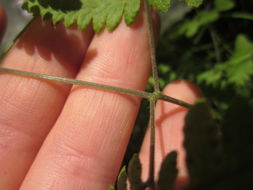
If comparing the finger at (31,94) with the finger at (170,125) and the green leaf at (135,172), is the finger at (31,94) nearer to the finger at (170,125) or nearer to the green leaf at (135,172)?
the finger at (170,125)

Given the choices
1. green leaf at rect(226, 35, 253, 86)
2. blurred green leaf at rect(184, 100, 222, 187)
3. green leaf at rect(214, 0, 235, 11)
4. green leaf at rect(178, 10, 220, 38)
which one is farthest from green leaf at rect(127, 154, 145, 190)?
green leaf at rect(214, 0, 235, 11)

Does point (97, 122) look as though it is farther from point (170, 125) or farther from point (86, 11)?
point (86, 11)

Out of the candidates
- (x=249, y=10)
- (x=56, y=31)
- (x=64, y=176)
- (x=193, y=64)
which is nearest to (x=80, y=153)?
(x=64, y=176)

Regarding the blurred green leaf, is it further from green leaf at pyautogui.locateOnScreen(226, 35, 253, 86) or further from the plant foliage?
green leaf at pyautogui.locateOnScreen(226, 35, 253, 86)

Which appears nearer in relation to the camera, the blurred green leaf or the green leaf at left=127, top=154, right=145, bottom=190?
the blurred green leaf

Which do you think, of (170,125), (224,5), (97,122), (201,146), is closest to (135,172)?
(201,146)

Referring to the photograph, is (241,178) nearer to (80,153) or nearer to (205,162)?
(205,162)

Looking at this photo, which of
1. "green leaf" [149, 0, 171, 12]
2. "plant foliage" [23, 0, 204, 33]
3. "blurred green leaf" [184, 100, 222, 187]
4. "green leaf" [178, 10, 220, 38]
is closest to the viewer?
"blurred green leaf" [184, 100, 222, 187]
